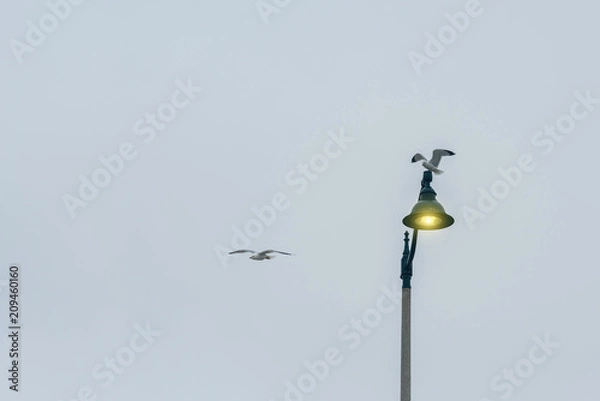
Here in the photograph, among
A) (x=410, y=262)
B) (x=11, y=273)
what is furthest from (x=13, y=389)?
(x=410, y=262)

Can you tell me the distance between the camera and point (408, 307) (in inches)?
368

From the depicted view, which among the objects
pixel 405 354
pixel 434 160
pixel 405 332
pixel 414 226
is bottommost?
pixel 405 354

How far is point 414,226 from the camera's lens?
959 centimetres

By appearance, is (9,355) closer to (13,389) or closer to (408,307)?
(13,389)

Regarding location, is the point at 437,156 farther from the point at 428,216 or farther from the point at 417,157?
the point at 428,216

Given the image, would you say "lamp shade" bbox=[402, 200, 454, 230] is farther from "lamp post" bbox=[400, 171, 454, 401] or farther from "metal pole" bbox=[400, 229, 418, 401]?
"metal pole" bbox=[400, 229, 418, 401]

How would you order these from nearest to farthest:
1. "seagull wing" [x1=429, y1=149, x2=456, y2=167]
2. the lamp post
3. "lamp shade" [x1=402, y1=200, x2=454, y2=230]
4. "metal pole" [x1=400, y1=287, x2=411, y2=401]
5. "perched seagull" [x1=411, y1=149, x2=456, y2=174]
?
"metal pole" [x1=400, y1=287, x2=411, y2=401]
the lamp post
"lamp shade" [x1=402, y1=200, x2=454, y2=230]
"perched seagull" [x1=411, y1=149, x2=456, y2=174]
"seagull wing" [x1=429, y1=149, x2=456, y2=167]

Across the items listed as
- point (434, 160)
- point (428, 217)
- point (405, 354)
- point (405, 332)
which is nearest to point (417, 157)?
point (434, 160)

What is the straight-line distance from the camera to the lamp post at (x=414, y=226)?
914cm

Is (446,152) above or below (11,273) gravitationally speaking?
below

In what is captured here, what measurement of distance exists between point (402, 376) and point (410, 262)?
140 centimetres

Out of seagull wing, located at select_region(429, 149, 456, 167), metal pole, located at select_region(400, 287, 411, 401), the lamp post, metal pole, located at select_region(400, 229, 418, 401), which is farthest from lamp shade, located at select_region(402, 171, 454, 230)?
metal pole, located at select_region(400, 287, 411, 401)

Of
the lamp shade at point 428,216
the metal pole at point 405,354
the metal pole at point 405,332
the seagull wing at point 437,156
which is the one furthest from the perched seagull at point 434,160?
the metal pole at point 405,354

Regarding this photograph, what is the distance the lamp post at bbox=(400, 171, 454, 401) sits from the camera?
9141 millimetres
